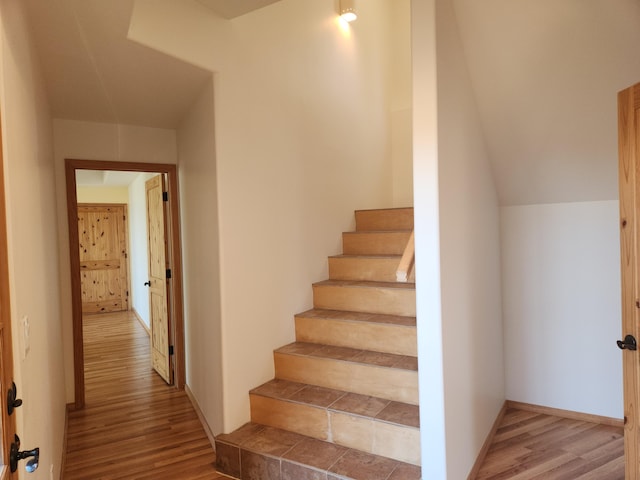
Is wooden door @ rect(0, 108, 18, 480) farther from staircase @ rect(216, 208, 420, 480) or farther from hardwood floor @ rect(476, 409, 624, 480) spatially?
hardwood floor @ rect(476, 409, 624, 480)

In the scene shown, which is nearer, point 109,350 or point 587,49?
point 587,49

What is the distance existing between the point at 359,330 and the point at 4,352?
2.14m

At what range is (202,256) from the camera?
3.06m

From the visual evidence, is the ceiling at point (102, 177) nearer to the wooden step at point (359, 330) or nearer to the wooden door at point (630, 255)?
the wooden step at point (359, 330)

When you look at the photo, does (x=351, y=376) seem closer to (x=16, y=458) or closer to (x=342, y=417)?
(x=342, y=417)

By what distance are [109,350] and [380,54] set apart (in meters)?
4.95

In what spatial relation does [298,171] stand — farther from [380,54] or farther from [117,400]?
[117,400]

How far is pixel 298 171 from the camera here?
3311mm

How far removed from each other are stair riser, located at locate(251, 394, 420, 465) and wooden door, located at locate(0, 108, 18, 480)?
165 cm

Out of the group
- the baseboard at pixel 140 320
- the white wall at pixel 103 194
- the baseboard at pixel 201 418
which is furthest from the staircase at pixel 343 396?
the white wall at pixel 103 194

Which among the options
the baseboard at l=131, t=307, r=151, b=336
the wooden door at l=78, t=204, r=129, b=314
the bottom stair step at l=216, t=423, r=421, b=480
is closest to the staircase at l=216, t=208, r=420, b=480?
the bottom stair step at l=216, t=423, r=421, b=480

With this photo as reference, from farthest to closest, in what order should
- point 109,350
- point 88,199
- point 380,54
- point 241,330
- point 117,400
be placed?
point 88,199
point 109,350
point 380,54
point 117,400
point 241,330

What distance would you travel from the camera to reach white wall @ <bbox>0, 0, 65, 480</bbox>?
1.31 meters

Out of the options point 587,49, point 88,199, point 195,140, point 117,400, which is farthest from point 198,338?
point 88,199
